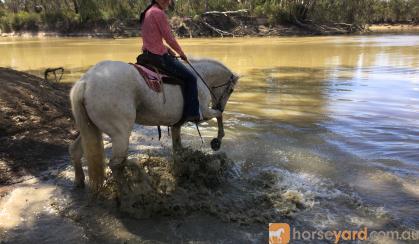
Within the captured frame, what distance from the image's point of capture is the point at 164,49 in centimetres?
480

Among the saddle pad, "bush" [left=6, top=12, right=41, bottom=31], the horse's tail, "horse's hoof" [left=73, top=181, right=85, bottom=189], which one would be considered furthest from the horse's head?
"bush" [left=6, top=12, right=41, bottom=31]

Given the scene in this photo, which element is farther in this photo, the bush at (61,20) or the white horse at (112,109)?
the bush at (61,20)

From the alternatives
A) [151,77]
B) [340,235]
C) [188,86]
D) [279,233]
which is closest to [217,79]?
[188,86]

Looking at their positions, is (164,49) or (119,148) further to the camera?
(164,49)

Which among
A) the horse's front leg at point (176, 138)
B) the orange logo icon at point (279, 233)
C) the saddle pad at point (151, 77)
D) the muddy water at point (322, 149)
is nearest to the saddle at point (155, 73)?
the saddle pad at point (151, 77)

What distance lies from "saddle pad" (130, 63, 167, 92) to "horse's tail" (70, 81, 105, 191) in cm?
67

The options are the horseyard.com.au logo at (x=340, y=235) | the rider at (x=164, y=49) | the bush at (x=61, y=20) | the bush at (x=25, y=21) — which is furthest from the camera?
the bush at (x=25, y=21)

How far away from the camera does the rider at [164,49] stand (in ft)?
15.1

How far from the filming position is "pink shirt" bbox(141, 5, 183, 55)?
4574 millimetres

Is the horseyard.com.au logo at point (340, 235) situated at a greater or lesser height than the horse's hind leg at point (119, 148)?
lesser

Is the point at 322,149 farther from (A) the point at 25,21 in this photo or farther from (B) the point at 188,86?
(A) the point at 25,21

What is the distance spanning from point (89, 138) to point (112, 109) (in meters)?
0.46

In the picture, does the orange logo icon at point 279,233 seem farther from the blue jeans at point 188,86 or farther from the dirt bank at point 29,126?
the dirt bank at point 29,126

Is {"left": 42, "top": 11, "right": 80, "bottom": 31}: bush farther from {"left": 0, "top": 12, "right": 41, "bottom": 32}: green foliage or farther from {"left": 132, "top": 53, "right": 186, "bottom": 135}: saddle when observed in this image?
{"left": 132, "top": 53, "right": 186, "bottom": 135}: saddle
